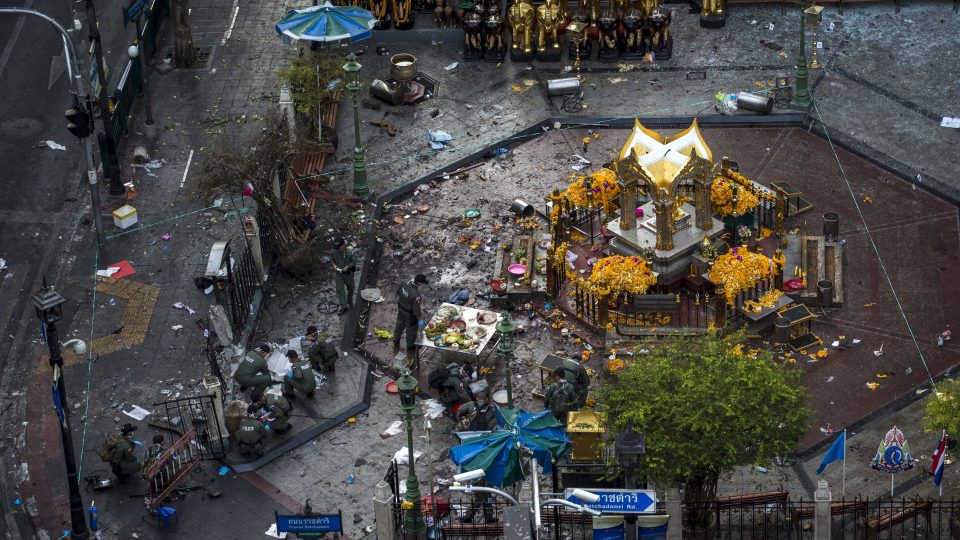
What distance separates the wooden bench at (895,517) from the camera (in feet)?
107

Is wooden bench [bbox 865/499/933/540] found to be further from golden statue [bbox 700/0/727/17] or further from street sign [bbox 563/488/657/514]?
golden statue [bbox 700/0/727/17]

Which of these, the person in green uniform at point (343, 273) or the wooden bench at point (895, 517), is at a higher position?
the person in green uniform at point (343, 273)

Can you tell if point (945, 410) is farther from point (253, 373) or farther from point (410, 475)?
point (253, 373)

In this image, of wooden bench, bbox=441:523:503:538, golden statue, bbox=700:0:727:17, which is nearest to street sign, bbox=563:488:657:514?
wooden bench, bbox=441:523:503:538

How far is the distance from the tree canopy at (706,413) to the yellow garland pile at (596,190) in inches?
373

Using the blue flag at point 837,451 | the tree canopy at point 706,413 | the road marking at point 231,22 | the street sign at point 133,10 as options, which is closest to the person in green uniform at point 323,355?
the tree canopy at point 706,413

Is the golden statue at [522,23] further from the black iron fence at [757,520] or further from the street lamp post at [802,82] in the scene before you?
the black iron fence at [757,520]

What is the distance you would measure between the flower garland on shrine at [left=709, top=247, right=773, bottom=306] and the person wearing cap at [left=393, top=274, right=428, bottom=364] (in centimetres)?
651

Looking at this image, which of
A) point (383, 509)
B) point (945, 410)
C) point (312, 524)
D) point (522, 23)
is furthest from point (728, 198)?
point (312, 524)

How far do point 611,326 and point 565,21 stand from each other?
43.0 ft

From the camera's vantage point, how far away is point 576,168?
147ft

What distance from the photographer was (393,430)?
3644cm

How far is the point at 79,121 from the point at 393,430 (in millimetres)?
10378

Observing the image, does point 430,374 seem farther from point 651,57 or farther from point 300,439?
point 651,57
